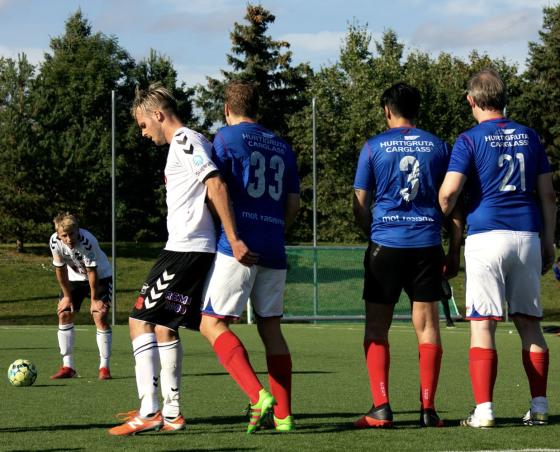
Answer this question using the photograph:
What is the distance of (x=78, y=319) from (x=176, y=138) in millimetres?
25284

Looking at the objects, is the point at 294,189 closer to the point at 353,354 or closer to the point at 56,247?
the point at 56,247

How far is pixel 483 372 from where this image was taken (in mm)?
6750

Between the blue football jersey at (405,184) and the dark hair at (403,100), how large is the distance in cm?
18

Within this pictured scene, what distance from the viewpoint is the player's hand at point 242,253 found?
643cm

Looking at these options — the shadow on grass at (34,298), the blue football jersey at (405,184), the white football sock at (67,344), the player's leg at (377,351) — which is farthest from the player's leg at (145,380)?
the shadow on grass at (34,298)

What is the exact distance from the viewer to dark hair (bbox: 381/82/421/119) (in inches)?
279

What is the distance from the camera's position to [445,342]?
18156mm

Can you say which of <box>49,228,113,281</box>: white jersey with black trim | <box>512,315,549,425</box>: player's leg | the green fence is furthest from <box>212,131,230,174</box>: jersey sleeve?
the green fence

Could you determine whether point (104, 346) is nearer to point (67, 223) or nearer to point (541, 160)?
point (67, 223)

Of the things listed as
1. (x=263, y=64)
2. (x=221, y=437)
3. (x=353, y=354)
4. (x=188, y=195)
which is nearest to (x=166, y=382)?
(x=221, y=437)

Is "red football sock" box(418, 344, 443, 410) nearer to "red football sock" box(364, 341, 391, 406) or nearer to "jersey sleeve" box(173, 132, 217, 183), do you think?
"red football sock" box(364, 341, 391, 406)

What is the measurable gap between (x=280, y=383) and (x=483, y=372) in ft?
4.00

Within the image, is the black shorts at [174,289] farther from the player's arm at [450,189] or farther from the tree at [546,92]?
the tree at [546,92]

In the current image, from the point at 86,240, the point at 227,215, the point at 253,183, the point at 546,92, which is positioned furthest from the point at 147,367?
the point at 546,92
